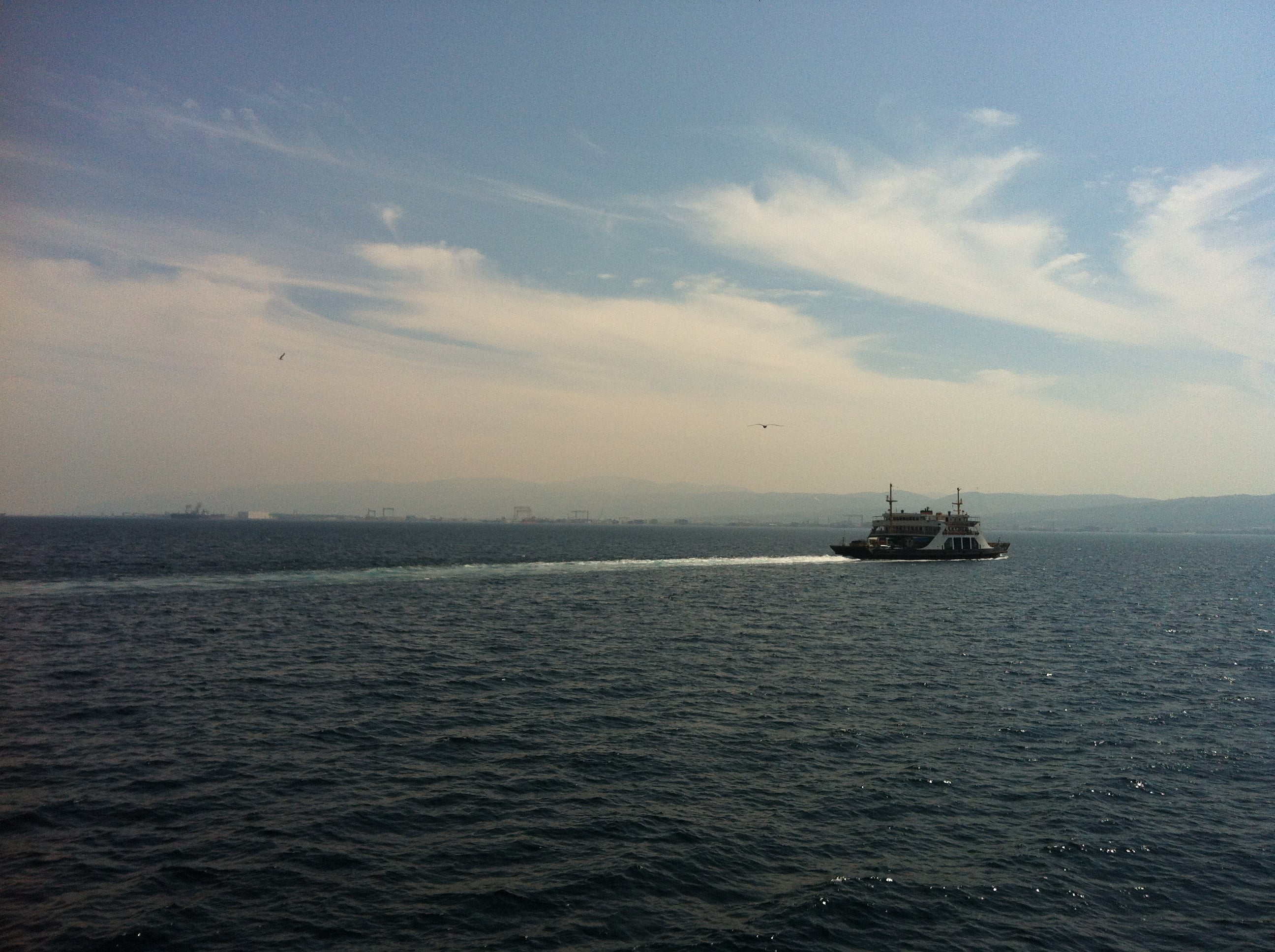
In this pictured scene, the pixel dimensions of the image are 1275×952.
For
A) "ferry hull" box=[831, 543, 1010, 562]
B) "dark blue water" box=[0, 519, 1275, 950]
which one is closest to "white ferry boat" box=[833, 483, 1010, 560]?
"ferry hull" box=[831, 543, 1010, 562]

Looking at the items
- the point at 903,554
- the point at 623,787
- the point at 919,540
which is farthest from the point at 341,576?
the point at 919,540

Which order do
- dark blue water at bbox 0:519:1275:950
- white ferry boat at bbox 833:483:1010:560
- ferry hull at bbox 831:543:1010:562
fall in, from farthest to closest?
white ferry boat at bbox 833:483:1010:560 → ferry hull at bbox 831:543:1010:562 → dark blue water at bbox 0:519:1275:950

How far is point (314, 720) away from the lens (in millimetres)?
34938

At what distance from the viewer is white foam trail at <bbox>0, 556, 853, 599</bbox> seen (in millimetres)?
80688

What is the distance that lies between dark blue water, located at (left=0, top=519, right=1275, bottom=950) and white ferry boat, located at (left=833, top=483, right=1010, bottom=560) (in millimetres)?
88602

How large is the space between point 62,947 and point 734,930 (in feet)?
52.9

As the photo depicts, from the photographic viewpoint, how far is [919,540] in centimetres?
15625

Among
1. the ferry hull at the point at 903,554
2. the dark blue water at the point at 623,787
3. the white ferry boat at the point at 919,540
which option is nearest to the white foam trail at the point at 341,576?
the ferry hull at the point at 903,554

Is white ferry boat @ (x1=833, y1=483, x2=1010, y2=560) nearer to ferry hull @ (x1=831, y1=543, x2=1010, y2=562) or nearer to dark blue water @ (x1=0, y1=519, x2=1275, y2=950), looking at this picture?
ferry hull @ (x1=831, y1=543, x2=1010, y2=562)

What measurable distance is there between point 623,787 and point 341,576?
3327 inches

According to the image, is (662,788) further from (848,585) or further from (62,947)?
(848,585)

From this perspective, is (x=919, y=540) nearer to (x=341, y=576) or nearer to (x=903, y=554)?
(x=903, y=554)

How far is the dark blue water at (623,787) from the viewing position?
19.1 metres

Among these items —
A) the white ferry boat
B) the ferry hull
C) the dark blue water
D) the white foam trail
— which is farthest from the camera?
the white ferry boat
